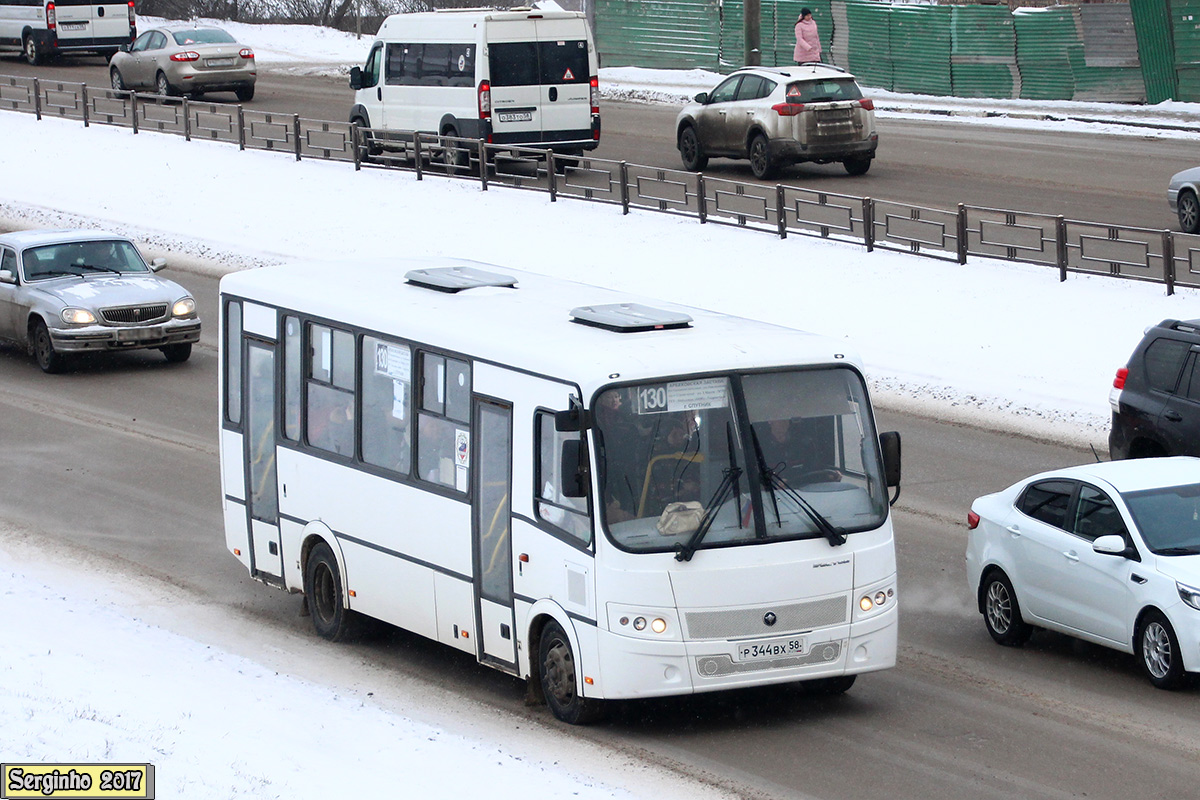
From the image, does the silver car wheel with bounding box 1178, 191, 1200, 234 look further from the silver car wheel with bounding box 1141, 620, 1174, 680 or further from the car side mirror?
the silver car wheel with bounding box 1141, 620, 1174, 680

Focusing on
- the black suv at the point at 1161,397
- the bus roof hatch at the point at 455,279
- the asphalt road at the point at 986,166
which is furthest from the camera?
the asphalt road at the point at 986,166

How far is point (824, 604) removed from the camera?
32.1ft

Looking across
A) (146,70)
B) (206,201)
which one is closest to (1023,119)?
(206,201)

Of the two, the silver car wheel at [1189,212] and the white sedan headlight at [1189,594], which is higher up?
the silver car wheel at [1189,212]

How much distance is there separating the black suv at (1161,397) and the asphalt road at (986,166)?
1149 centimetres

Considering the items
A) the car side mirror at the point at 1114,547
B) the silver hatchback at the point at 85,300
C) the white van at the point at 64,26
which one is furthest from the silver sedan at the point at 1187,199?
the white van at the point at 64,26

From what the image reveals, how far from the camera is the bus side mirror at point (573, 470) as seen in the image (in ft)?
31.2

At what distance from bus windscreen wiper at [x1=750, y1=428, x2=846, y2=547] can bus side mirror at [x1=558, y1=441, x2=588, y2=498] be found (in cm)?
100

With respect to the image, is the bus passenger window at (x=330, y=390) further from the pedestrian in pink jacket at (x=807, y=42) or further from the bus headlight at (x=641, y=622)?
the pedestrian in pink jacket at (x=807, y=42)

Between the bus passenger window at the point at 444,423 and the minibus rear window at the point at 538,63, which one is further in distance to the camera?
the minibus rear window at the point at 538,63

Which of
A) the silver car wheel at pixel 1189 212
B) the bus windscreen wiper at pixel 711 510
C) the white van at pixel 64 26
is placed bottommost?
the bus windscreen wiper at pixel 711 510

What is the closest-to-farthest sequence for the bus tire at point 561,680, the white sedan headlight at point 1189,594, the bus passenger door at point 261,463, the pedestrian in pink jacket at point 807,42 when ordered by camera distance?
the bus tire at point 561,680
the white sedan headlight at point 1189,594
the bus passenger door at point 261,463
the pedestrian in pink jacket at point 807,42

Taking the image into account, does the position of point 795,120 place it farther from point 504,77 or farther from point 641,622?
point 641,622

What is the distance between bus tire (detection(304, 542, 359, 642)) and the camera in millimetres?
11977
